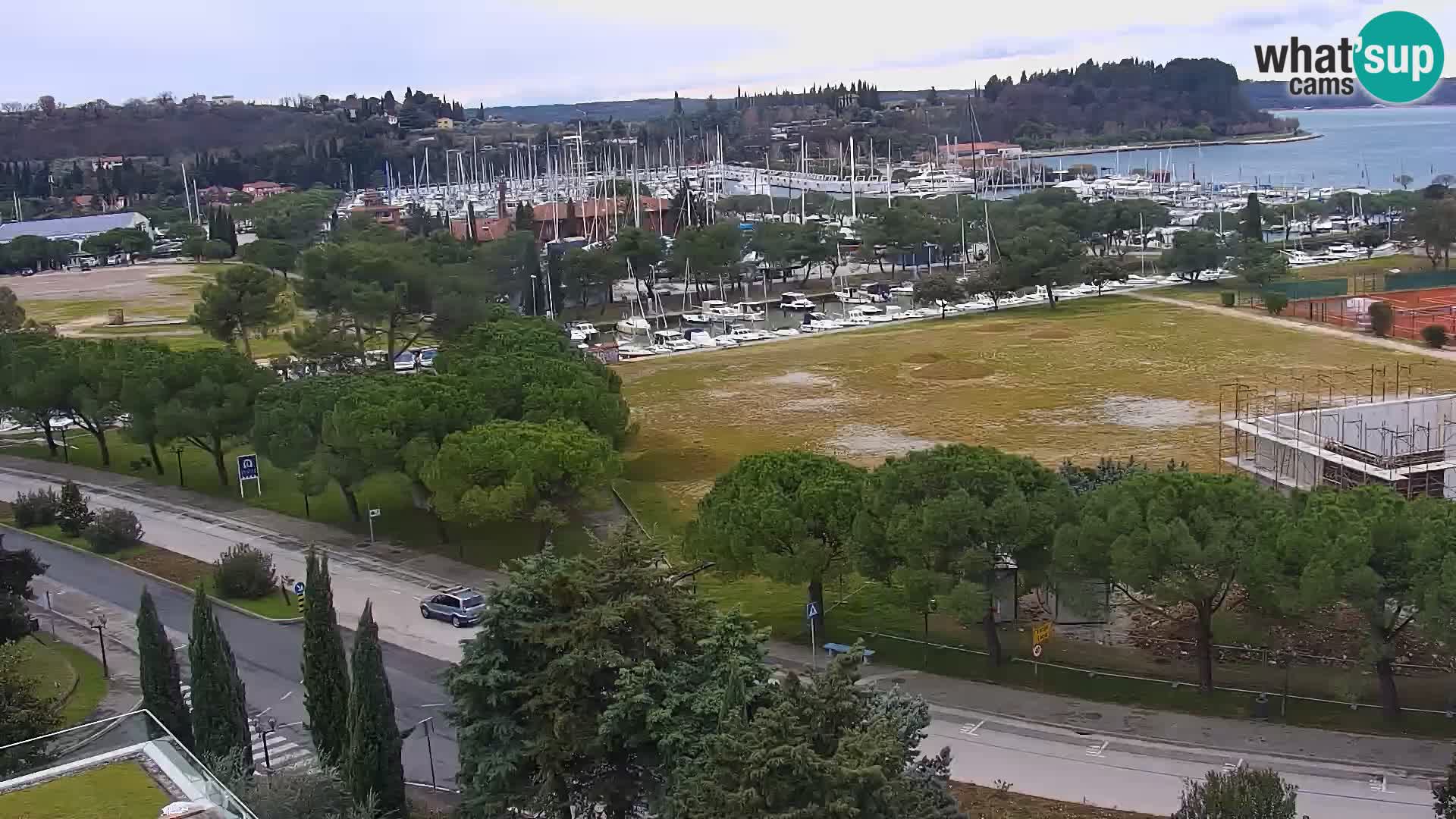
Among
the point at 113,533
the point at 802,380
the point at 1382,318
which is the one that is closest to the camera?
the point at 113,533

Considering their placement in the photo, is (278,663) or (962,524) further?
(278,663)

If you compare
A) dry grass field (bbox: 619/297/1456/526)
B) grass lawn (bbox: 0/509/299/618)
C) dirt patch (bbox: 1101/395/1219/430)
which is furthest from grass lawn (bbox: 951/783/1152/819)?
dirt patch (bbox: 1101/395/1219/430)

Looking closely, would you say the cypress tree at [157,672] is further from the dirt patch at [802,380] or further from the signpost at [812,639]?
the dirt patch at [802,380]

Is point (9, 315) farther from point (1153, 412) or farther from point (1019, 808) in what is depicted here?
point (1019, 808)

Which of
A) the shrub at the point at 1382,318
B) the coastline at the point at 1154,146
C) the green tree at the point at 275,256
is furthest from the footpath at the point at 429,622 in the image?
the coastline at the point at 1154,146

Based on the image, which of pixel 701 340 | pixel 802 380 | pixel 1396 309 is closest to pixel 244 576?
pixel 802 380

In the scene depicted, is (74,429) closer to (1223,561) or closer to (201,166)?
(1223,561)
